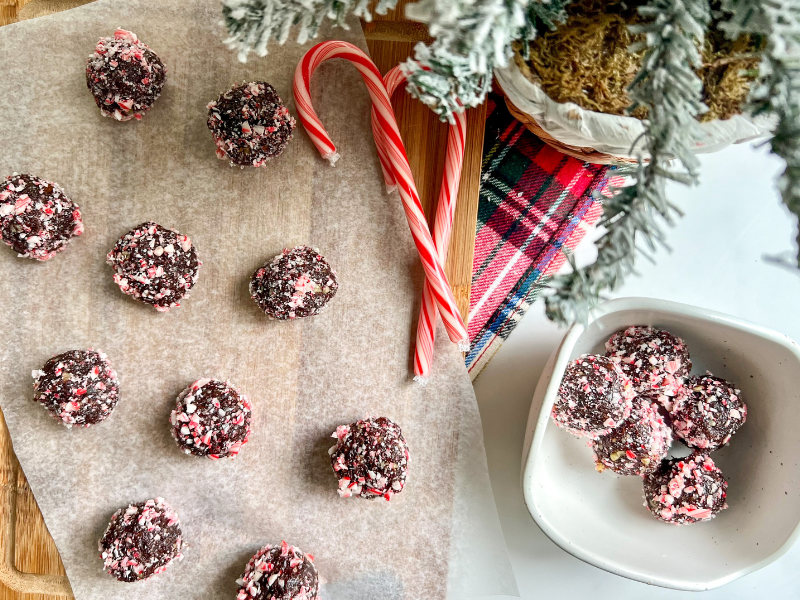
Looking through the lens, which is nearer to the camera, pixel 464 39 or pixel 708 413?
pixel 464 39

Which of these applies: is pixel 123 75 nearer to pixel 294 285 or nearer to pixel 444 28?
pixel 294 285

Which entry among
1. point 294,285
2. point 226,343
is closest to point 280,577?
point 226,343

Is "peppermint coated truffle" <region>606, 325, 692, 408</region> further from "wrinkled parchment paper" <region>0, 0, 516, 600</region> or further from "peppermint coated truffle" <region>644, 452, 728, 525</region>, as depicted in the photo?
"wrinkled parchment paper" <region>0, 0, 516, 600</region>

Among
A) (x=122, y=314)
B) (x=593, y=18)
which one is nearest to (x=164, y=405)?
(x=122, y=314)

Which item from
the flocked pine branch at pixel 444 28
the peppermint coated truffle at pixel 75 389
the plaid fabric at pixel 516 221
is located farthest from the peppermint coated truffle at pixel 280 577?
the flocked pine branch at pixel 444 28

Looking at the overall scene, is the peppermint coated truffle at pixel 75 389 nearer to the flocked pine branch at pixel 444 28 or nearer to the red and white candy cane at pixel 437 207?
the red and white candy cane at pixel 437 207

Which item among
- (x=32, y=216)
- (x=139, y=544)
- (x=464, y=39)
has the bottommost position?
(x=139, y=544)

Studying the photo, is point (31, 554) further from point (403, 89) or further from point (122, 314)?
point (403, 89)

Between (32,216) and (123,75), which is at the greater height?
(123,75)
